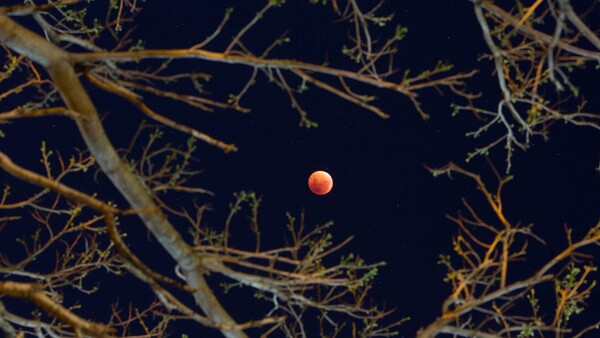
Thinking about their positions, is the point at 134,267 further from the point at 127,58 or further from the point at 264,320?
the point at 127,58

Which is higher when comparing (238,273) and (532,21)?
(532,21)

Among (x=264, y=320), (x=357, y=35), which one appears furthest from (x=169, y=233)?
(x=357, y=35)

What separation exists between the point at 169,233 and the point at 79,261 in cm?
411

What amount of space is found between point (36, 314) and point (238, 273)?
14.3 feet

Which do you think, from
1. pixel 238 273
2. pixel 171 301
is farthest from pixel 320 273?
pixel 171 301

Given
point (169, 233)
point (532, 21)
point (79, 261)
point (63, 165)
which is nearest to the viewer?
point (532, 21)

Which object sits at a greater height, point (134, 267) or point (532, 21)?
point (532, 21)

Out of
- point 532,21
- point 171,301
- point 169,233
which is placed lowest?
point 171,301

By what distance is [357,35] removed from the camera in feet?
24.0

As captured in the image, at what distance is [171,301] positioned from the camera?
779 cm

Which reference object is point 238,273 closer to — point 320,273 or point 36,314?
point 320,273

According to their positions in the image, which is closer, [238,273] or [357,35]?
[357,35]

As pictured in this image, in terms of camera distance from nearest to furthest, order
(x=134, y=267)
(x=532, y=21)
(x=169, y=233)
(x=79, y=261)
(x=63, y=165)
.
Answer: (x=532, y=21) < (x=134, y=267) < (x=169, y=233) < (x=63, y=165) < (x=79, y=261)

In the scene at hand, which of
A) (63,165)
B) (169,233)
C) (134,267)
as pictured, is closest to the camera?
(134,267)
